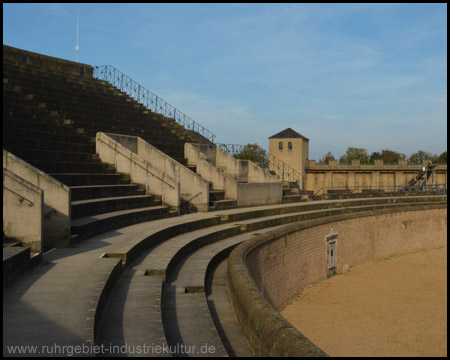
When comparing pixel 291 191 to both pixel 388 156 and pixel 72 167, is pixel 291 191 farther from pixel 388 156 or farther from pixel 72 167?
pixel 388 156

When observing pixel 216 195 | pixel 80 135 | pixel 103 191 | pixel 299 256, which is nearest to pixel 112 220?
pixel 103 191

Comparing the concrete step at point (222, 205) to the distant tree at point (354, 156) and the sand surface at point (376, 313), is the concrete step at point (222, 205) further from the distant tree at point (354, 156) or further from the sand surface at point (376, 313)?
the distant tree at point (354, 156)

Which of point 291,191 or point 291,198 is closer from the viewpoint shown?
point 291,198

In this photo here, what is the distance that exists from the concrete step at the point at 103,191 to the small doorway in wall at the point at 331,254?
7.45 meters

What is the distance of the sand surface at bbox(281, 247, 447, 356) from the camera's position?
11.3 meters

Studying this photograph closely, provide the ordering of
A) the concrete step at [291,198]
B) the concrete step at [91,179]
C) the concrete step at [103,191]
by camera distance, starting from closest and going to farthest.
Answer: the concrete step at [103,191], the concrete step at [91,179], the concrete step at [291,198]

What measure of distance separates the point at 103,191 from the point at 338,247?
993 centimetres

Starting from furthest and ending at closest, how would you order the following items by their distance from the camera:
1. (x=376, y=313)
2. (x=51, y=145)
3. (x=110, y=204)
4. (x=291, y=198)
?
(x=291, y=198) < (x=51, y=145) < (x=376, y=313) < (x=110, y=204)

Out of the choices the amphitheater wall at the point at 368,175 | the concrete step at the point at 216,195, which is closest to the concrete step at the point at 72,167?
the concrete step at the point at 216,195

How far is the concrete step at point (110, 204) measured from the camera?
10445 mm

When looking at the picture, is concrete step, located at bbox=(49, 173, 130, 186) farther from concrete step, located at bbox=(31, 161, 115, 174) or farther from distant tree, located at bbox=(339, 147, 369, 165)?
distant tree, located at bbox=(339, 147, 369, 165)

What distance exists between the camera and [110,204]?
12.0 meters

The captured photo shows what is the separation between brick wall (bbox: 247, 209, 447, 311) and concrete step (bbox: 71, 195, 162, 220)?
3860mm

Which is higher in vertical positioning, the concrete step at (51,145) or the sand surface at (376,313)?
the concrete step at (51,145)
